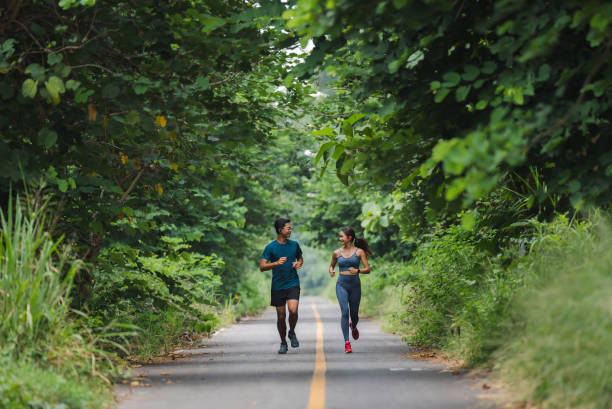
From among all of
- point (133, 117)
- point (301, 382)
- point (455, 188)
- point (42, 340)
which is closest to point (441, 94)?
point (455, 188)

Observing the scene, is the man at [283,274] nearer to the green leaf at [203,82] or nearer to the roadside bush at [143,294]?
the roadside bush at [143,294]

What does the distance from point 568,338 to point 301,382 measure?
155 inches

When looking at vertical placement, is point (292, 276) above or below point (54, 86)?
below

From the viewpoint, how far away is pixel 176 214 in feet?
53.6

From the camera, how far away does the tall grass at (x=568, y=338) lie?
601 centimetres

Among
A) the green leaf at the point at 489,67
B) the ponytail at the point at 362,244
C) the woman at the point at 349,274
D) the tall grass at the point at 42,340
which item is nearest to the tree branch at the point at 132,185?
the tall grass at the point at 42,340

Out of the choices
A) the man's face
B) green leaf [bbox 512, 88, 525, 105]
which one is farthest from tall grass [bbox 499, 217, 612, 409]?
→ the man's face

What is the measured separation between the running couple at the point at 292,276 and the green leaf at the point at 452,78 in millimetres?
6079

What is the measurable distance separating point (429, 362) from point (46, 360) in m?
6.03

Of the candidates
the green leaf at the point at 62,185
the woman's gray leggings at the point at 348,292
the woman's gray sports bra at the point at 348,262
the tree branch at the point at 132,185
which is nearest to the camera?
the green leaf at the point at 62,185

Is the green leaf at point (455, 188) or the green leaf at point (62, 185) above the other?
the green leaf at point (62, 185)

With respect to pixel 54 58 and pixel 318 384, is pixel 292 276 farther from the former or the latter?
pixel 54 58

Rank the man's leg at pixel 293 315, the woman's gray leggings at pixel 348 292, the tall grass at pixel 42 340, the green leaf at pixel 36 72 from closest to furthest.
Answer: the tall grass at pixel 42 340, the green leaf at pixel 36 72, the man's leg at pixel 293 315, the woman's gray leggings at pixel 348 292

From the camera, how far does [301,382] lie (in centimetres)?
946
